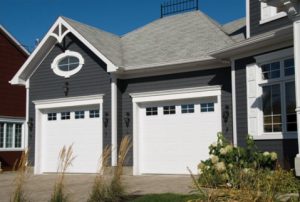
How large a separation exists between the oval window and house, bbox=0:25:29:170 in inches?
241

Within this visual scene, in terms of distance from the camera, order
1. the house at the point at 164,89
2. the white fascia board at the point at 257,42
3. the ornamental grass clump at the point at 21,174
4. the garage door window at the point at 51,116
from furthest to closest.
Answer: the garage door window at the point at 51,116, the house at the point at 164,89, the white fascia board at the point at 257,42, the ornamental grass clump at the point at 21,174

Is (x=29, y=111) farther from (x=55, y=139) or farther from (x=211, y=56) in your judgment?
(x=211, y=56)

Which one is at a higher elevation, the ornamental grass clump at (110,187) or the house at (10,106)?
the house at (10,106)

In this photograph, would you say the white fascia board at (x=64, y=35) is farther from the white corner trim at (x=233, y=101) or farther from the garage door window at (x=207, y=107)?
the white corner trim at (x=233, y=101)

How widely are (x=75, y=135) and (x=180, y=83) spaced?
4655 mm

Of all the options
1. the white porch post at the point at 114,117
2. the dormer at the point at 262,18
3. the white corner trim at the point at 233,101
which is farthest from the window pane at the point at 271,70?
the white porch post at the point at 114,117

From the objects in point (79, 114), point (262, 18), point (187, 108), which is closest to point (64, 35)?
point (79, 114)

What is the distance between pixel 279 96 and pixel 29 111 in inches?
408

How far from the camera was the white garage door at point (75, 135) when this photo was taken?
16.2m

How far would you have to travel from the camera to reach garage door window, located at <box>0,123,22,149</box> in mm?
21703

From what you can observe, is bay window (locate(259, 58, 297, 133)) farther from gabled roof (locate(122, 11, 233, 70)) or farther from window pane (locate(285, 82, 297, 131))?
gabled roof (locate(122, 11, 233, 70))

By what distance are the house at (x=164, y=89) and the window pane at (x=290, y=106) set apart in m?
0.03

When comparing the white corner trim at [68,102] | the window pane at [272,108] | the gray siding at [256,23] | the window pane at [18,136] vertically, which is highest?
the gray siding at [256,23]

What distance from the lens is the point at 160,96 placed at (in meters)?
15.1
